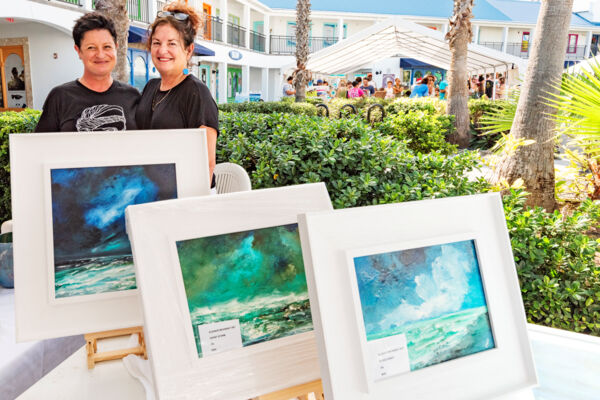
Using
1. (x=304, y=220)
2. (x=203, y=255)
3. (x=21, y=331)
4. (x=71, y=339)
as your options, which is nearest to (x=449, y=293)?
(x=304, y=220)

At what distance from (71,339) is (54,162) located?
717mm

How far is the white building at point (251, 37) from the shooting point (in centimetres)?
1296

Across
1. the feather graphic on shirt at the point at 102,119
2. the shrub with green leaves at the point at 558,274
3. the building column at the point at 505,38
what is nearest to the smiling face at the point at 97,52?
the feather graphic on shirt at the point at 102,119

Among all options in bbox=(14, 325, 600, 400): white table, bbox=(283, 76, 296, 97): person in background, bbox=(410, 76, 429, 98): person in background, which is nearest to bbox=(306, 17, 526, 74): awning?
bbox=(283, 76, 296, 97): person in background

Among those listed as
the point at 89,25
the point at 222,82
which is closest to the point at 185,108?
the point at 89,25

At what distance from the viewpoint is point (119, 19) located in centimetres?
583

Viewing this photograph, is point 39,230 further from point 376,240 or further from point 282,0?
point 282,0

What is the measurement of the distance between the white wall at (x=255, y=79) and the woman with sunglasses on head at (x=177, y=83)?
2963cm

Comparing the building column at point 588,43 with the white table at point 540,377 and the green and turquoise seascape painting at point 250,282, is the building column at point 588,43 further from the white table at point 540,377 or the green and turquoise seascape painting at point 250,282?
the green and turquoise seascape painting at point 250,282

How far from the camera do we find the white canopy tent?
1254 centimetres

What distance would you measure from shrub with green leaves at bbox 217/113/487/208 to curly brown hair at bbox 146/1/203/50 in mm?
1091

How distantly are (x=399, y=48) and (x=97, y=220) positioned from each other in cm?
1815

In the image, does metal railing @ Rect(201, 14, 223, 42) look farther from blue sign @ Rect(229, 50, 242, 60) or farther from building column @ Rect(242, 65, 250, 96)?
building column @ Rect(242, 65, 250, 96)

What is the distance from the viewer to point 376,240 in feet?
2.94
